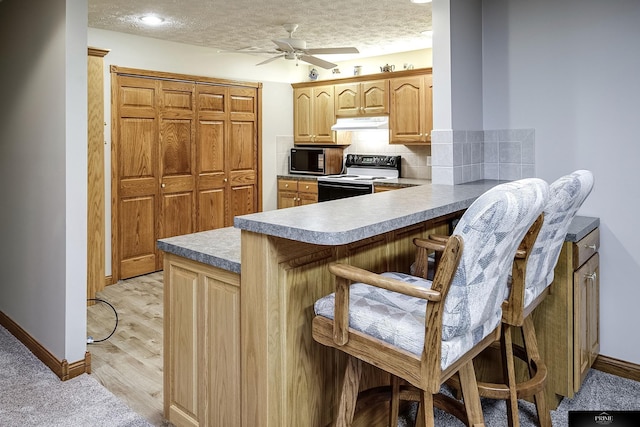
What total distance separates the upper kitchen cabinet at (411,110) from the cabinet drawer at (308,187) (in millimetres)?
1044

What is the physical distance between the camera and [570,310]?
2283 millimetres

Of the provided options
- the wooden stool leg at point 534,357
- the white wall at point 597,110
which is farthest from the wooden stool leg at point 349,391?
the white wall at point 597,110

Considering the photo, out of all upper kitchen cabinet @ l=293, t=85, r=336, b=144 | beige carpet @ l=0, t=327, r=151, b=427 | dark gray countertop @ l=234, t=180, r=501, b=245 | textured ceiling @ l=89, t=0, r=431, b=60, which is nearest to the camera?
dark gray countertop @ l=234, t=180, r=501, b=245

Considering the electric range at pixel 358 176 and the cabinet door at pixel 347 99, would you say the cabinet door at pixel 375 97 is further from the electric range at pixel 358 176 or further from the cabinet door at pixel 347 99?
the electric range at pixel 358 176

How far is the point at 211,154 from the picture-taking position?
17.6 feet

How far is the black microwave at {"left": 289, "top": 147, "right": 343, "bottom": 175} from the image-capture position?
5805 mm

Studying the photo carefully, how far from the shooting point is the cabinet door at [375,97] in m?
5.32

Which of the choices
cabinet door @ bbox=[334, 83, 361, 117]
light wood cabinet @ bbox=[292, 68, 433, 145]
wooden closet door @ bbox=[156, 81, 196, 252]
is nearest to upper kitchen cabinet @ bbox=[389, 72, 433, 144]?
light wood cabinet @ bbox=[292, 68, 433, 145]

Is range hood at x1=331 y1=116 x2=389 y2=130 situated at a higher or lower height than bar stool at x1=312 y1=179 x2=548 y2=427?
higher

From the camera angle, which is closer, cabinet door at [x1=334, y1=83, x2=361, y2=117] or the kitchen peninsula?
the kitchen peninsula

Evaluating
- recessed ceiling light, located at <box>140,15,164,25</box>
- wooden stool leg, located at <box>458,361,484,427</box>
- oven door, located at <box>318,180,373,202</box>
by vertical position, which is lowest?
wooden stool leg, located at <box>458,361,484,427</box>

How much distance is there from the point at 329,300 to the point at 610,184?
6.59 ft

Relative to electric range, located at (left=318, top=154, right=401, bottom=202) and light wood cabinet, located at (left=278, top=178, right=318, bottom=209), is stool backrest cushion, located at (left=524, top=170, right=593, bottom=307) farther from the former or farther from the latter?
light wood cabinet, located at (left=278, top=178, right=318, bottom=209)

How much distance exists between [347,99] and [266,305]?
4404 mm
